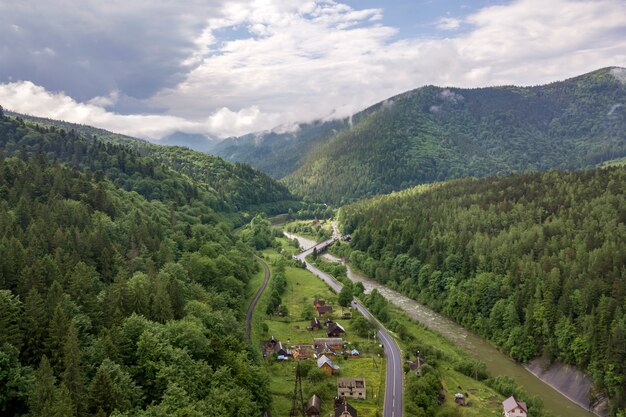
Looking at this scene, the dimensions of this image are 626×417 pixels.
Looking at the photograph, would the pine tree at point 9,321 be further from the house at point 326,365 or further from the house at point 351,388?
the house at point 326,365

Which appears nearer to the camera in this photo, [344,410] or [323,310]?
[344,410]

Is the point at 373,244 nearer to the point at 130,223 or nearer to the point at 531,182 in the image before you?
the point at 531,182

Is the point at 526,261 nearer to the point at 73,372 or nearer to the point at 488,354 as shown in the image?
the point at 488,354

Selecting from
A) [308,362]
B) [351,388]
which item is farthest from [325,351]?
[351,388]

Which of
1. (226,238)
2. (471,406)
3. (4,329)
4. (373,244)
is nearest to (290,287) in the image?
(226,238)

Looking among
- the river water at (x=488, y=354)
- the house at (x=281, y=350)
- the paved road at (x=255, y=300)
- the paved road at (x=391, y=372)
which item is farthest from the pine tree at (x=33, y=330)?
the river water at (x=488, y=354)

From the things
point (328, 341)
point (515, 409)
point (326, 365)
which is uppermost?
point (326, 365)
